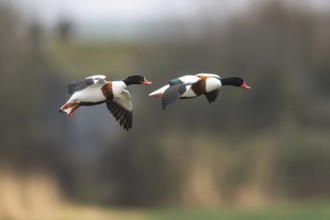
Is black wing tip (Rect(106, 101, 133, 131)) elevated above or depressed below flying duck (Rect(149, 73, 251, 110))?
below

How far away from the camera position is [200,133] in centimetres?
2925

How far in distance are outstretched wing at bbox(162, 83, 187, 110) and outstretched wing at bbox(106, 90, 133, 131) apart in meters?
0.70

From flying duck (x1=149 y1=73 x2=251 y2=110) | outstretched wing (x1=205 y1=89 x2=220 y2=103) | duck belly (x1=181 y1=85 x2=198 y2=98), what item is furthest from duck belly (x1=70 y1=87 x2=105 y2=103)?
outstretched wing (x1=205 y1=89 x2=220 y2=103)

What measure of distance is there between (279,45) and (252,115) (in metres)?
2.39

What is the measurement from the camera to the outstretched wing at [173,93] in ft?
19.7

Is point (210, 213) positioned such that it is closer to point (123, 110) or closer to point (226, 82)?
point (123, 110)

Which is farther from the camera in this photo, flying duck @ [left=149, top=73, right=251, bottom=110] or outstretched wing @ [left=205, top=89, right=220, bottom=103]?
outstretched wing @ [left=205, top=89, right=220, bottom=103]

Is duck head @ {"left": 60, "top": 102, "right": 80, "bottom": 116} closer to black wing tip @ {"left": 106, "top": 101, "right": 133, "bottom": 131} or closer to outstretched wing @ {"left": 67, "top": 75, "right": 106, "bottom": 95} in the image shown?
outstretched wing @ {"left": 67, "top": 75, "right": 106, "bottom": 95}

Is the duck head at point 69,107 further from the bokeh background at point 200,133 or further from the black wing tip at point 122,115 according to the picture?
the bokeh background at point 200,133

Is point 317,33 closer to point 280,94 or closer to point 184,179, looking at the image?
point 280,94

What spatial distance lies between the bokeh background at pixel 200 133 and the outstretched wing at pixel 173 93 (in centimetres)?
1952

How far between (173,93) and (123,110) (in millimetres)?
879

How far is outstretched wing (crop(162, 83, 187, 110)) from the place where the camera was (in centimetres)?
599

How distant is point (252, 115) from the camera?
3102 centimetres
